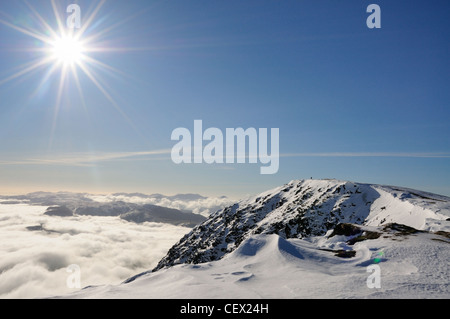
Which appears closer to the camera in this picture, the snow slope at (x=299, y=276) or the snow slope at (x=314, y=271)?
the snow slope at (x=299, y=276)

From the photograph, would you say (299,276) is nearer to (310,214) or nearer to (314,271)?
(314,271)

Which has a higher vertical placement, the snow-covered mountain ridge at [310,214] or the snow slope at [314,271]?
the snow slope at [314,271]

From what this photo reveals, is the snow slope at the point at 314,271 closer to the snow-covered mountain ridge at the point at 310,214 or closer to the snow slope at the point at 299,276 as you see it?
the snow slope at the point at 299,276

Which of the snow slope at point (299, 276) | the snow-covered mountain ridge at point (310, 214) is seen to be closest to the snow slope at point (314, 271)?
the snow slope at point (299, 276)

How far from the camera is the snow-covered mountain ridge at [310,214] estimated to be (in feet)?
158

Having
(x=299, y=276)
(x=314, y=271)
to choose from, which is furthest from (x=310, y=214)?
(x=299, y=276)

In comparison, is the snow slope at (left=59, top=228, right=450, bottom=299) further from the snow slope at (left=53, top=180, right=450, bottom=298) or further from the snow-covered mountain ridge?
the snow-covered mountain ridge

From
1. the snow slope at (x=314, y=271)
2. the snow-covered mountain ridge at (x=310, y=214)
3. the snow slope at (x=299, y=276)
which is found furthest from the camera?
the snow-covered mountain ridge at (x=310, y=214)

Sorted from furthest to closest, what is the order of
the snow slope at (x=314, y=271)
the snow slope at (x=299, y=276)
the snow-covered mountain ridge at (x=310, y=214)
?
the snow-covered mountain ridge at (x=310, y=214) < the snow slope at (x=314, y=271) < the snow slope at (x=299, y=276)

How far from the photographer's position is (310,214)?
93.9 m

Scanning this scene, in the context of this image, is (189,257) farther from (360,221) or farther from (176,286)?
(176,286)
